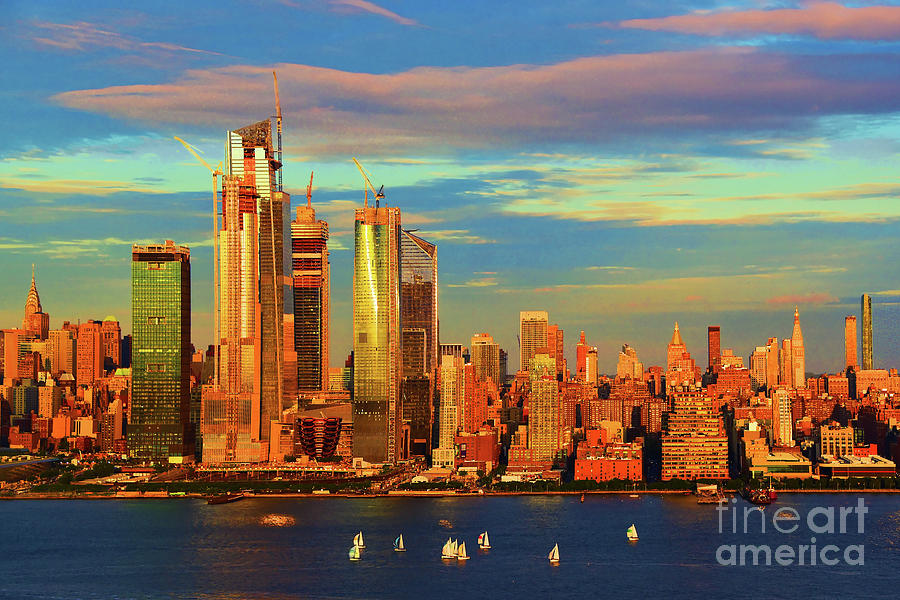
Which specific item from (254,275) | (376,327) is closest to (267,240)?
(254,275)

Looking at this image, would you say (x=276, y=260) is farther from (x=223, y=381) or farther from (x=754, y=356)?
(x=754, y=356)

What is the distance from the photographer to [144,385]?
298 feet

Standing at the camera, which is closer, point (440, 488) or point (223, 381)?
point (440, 488)

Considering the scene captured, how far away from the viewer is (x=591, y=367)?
455 ft

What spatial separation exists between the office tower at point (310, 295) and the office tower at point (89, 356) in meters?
31.6

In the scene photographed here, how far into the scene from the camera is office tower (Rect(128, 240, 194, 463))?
90000 mm

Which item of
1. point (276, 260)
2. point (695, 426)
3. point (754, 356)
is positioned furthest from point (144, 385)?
point (754, 356)

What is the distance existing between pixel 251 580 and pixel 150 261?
163 ft

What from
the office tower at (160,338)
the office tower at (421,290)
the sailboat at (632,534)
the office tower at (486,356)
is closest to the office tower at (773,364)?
the office tower at (486,356)

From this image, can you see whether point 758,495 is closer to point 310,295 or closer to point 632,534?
point 632,534

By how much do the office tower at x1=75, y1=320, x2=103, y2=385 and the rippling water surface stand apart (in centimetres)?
5970

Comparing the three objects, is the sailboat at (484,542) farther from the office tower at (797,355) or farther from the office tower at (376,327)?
the office tower at (797,355)

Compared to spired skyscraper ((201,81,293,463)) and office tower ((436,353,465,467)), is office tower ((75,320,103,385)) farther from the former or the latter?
office tower ((436,353,465,467))

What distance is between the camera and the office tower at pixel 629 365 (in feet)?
498
